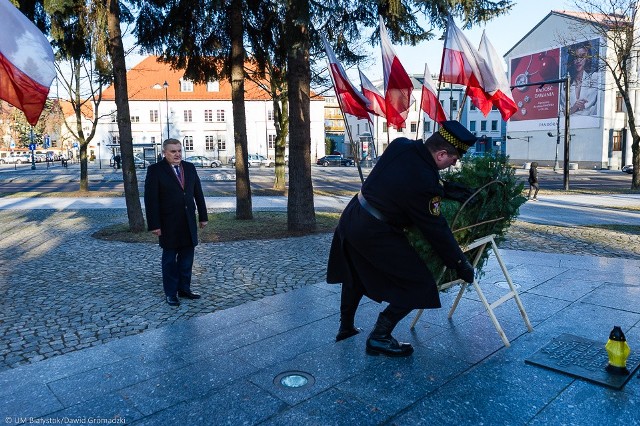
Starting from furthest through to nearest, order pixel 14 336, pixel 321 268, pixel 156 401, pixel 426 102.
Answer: pixel 426 102 < pixel 321 268 < pixel 14 336 < pixel 156 401

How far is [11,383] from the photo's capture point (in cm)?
385

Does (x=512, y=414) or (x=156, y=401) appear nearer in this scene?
(x=512, y=414)

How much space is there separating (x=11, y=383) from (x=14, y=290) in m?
3.32

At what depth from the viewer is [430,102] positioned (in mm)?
8805

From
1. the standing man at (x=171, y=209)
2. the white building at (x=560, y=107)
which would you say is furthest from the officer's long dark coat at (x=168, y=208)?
the white building at (x=560, y=107)

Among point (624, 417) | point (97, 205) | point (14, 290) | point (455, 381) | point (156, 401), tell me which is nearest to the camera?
point (624, 417)

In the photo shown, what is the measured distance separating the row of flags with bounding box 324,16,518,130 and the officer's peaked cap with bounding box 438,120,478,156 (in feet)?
14.5

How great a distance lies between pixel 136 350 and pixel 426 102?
6.39 m

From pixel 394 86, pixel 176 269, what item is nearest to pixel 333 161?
pixel 394 86

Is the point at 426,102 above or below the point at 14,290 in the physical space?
above

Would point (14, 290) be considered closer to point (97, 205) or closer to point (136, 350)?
point (136, 350)

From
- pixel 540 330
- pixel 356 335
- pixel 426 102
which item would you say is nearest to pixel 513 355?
pixel 540 330

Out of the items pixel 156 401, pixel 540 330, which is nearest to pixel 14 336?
pixel 156 401

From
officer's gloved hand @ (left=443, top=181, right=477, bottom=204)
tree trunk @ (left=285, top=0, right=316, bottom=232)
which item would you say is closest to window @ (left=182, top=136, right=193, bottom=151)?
tree trunk @ (left=285, top=0, right=316, bottom=232)
